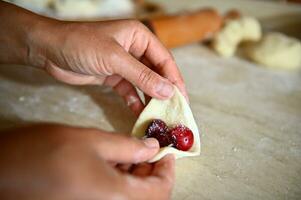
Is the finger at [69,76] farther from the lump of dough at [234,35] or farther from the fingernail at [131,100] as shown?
the lump of dough at [234,35]

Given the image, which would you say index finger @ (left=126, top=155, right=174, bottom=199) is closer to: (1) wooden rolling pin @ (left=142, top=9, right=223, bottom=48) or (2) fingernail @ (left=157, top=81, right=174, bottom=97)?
(2) fingernail @ (left=157, top=81, right=174, bottom=97)

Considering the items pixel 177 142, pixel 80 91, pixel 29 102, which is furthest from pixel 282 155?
pixel 29 102

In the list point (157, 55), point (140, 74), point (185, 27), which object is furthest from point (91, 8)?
point (140, 74)

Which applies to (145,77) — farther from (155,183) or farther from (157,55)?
(155,183)

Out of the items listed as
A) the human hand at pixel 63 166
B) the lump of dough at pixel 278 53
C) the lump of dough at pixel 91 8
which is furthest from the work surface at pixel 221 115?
the lump of dough at pixel 91 8

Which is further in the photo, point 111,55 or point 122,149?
point 111,55

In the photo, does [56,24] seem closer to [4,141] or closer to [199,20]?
[4,141]

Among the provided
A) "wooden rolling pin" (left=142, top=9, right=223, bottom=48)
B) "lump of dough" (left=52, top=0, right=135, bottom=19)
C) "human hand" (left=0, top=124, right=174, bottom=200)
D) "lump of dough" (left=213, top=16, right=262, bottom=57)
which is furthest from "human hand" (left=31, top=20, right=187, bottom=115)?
"lump of dough" (left=52, top=0, right=135, bottom=19)
